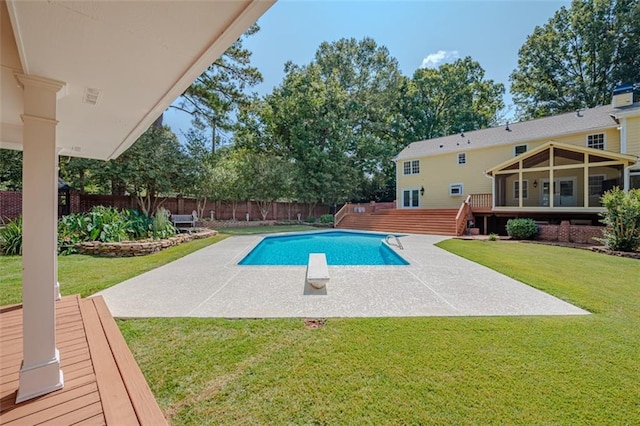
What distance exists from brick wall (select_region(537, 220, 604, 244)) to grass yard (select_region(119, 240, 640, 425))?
857 cm

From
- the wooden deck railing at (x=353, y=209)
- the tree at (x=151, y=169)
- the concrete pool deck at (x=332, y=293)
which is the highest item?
the tree at (x=151, y=169)

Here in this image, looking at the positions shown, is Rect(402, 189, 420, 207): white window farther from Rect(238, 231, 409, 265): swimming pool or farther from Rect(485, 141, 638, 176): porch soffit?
Rect(238, 231, 409, 265): swimming pool

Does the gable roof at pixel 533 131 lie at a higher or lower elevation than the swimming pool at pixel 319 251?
higher

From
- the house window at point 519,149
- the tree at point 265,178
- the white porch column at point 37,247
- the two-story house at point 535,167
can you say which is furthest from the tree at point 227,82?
the house window at point 519,149

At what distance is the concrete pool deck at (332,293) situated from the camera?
13.7ft

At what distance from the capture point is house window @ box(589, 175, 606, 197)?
46.2 feet

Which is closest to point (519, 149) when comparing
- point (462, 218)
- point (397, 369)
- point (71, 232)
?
point (462, 218)

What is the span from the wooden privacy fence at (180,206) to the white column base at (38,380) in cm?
1376

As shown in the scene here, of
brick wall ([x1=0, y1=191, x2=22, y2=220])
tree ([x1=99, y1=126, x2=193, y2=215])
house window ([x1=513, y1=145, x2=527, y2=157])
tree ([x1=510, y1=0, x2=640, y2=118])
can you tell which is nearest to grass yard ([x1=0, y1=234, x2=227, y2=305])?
tree ([x1=99, y1=126, x2=193, y2=215])

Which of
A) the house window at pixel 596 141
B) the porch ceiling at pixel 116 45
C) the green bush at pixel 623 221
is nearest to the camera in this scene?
the porch ceiling at pixel 116 45

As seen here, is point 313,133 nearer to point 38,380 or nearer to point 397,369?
point 397,369

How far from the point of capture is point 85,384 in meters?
2.24

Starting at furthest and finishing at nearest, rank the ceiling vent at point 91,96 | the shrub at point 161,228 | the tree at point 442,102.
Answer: the tree at point 442,102
the shrub at point 161,228
the ceiling vent at point 91,96

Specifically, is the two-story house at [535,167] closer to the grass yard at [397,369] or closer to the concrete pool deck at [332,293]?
the concrete pool deck at [332,293]
